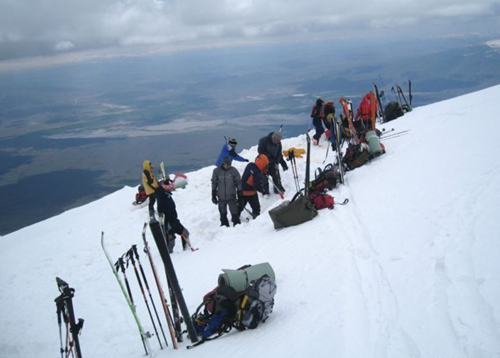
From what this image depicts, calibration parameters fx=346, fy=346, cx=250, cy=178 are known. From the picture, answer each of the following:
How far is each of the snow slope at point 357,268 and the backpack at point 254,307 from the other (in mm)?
114

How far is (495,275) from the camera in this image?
3.73 meters

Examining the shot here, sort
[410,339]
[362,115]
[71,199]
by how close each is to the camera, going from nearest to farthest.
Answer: [410,339] < [362,115] < [71,199]

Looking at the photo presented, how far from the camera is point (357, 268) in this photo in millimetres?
5023

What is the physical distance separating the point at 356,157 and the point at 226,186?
4053 millimetres

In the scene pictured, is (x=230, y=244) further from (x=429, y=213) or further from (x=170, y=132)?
(x=170, y=132)

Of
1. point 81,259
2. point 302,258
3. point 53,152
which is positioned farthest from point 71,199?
point 302,258

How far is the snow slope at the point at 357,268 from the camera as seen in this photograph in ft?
11.6

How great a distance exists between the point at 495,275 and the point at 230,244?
5.79 metres

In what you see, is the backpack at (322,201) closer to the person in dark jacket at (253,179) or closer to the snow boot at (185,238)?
the person in dark jacket at (253,179)

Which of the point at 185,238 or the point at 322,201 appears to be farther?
the point at 185,238

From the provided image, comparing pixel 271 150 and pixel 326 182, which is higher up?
pixel 271 150

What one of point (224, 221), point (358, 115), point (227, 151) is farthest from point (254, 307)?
point (358, 115)

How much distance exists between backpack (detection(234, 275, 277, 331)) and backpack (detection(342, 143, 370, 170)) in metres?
6.85

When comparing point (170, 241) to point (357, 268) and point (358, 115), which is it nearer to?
point (357, 268)
